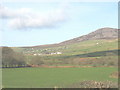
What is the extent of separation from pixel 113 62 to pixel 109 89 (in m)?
40.4

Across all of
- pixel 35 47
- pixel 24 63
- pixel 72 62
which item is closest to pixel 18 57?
pixel 24 63

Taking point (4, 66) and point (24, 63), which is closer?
point (4, 66)

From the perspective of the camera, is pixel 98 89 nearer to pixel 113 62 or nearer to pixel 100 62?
pixel 113 62

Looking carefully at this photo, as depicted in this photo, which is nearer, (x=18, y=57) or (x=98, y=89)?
(x=98, y=89)

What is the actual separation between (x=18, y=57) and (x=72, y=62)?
49.3 feet

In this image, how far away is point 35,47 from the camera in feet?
577

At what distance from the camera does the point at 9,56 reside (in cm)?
5756

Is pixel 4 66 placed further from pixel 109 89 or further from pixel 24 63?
pixel 109 89

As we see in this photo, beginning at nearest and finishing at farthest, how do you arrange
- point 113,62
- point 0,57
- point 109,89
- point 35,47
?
point 109,89
point 113,62
point 0,57
point 35,47

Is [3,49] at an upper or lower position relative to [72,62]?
upper

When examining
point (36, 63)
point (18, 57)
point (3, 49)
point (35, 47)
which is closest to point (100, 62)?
point (36, 63)

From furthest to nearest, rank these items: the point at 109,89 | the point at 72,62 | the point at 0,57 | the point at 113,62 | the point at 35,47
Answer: the point at 35,47, the point at 72,62, the point at 0,57, the point at 113,62, the point at 109,89

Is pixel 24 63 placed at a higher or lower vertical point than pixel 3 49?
lower

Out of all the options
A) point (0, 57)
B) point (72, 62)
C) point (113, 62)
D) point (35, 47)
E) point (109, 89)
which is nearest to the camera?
point (109, 89)
